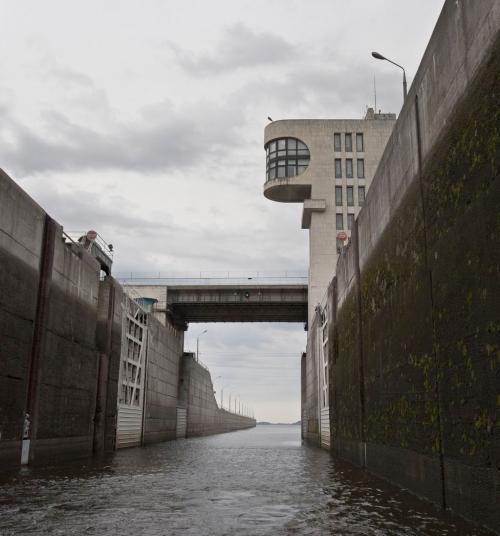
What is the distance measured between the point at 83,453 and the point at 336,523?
1878cm

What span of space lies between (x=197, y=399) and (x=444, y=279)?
6259 cm

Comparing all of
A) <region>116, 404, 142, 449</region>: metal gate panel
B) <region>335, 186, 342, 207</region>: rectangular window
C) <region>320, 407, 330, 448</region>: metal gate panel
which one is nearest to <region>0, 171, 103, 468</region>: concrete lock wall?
<region>116, 404, 142, 449</region>: metal gate panel

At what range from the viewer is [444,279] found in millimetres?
10852

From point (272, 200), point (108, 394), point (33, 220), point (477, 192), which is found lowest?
point (108, 394)

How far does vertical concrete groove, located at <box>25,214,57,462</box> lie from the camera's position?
20.5 meters

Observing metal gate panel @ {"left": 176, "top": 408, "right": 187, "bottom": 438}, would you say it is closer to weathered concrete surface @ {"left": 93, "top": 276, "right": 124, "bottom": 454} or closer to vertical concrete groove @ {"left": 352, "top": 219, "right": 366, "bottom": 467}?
weathered concrete surface @ {"left": 93, "top": 276, "right": 124, "bottom": 454}

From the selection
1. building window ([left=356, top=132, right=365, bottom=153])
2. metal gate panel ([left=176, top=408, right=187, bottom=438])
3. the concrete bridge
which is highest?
building window ([left=356, top=132, right=365, bottom=153])

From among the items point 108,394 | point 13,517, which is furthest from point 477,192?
point 108,394

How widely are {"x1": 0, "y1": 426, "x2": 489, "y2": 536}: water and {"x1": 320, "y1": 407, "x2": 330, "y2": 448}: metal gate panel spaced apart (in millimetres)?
14889

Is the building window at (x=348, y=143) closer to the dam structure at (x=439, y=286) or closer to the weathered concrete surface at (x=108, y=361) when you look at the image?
the weathered concrete surface at (x=108, y=361)

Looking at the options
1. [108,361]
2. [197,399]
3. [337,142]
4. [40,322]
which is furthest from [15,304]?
[197,399]

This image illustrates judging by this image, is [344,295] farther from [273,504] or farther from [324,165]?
[324,165]

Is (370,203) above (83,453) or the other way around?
above

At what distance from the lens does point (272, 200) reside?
64.3 metres
